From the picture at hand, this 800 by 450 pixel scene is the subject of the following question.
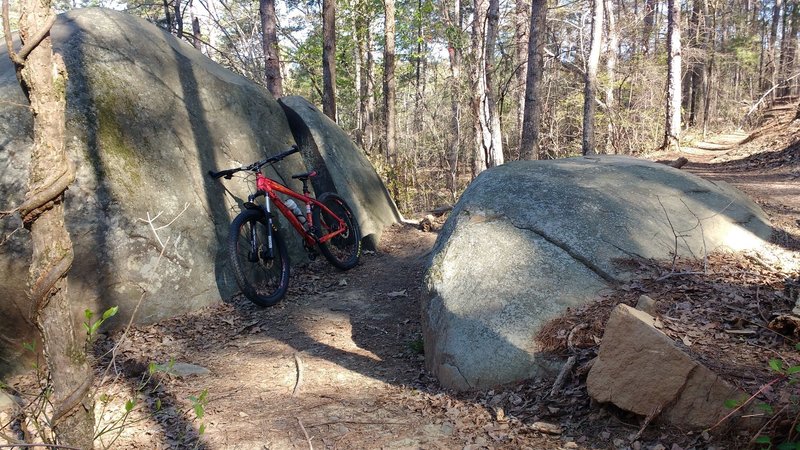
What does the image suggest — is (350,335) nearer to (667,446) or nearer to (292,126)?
(667,446)

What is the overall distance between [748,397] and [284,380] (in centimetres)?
304

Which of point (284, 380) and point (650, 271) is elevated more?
point (650, 271)

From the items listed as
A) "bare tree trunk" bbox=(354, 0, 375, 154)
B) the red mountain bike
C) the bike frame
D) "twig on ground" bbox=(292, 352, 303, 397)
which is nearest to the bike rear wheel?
the red mountain bike

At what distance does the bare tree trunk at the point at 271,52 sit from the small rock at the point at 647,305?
9.24m

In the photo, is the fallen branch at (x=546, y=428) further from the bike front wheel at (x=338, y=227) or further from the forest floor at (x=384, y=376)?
the bike front wheel at (x=338, y=227)

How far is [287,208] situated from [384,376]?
2.80 m

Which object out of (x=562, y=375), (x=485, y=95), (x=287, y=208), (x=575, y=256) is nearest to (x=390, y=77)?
(x=485, y=95)

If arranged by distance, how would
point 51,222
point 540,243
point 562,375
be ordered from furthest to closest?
1. point 540,243
2. point 562,375
3. point 51,222

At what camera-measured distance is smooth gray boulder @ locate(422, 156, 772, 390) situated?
11.7 ft

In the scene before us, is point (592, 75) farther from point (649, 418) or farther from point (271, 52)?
point (649, 418)

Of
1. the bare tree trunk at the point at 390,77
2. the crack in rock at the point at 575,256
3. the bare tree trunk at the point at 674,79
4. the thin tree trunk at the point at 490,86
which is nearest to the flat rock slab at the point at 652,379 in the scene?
the crack in rock at the point at 575,256

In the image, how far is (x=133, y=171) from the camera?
523 centimetres

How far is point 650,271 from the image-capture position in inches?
153

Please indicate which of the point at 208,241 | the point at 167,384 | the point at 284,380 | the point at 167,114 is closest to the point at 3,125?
the point at 167,114
